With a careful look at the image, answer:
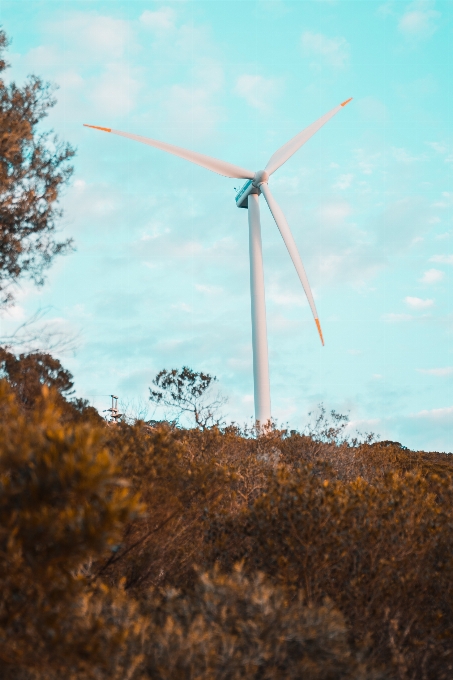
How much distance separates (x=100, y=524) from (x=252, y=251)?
27.0 meters

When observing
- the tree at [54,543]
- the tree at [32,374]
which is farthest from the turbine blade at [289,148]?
the tree at [54,543]

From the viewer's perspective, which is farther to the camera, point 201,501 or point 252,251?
point 252,251

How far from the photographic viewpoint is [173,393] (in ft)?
93.5

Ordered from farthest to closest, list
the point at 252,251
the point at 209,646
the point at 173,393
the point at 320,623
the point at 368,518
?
1. the point at 252,251
2. the point at 173,393
3. the point at 368,518
4. the point at 320,623
5. the point at 209,646

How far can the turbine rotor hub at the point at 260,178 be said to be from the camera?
108 feet

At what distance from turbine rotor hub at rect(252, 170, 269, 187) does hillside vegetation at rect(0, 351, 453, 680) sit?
21.6 meters

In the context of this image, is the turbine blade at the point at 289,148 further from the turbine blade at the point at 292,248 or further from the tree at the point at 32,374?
the tree at the point at 32,374

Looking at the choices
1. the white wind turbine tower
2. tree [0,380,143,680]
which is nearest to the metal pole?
the white wind turbine tower

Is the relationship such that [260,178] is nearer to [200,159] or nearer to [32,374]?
[200,159]

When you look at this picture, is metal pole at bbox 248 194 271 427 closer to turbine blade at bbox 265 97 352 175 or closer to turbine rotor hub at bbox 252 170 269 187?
turbine rotor hub at bbox 252 170 269 187

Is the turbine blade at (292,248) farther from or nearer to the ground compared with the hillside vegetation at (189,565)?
farther from the ground

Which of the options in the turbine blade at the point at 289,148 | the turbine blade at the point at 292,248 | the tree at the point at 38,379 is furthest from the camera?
the turbine blade at the point at 289,148

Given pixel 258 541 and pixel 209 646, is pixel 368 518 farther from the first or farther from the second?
pixel 209 646

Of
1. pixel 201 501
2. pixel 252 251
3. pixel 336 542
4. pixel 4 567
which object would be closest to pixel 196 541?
pixel 201 501
